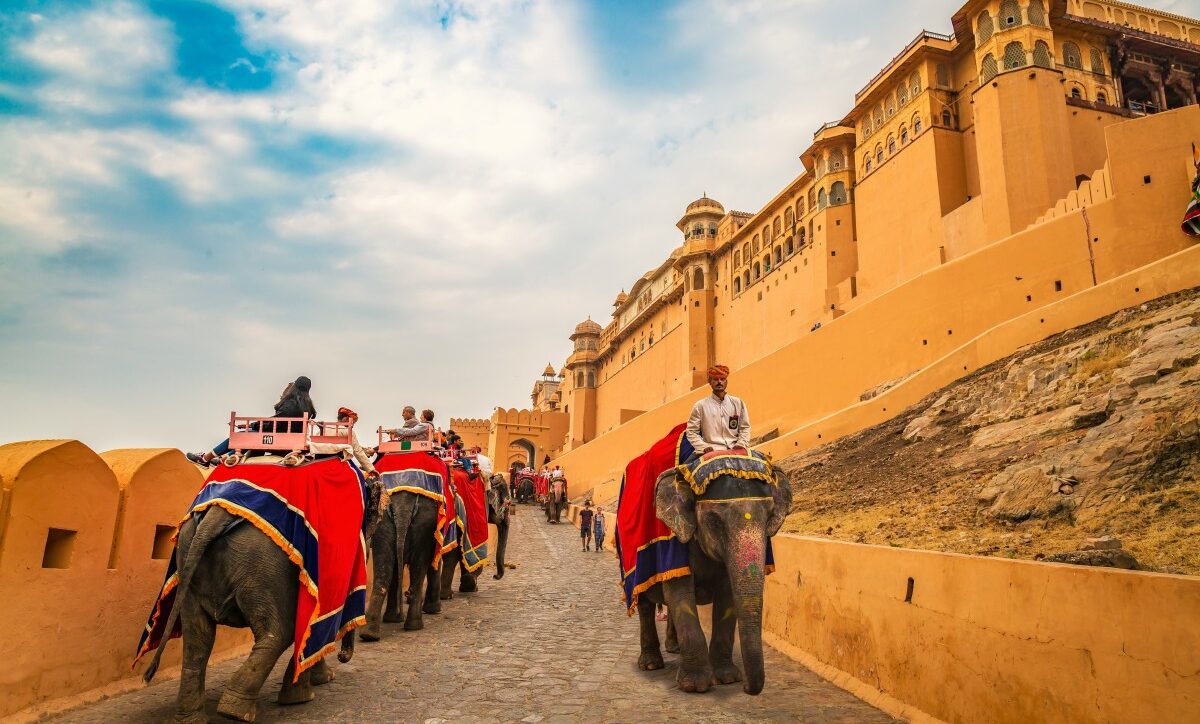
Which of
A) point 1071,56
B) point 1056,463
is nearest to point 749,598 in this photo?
point 1056,463

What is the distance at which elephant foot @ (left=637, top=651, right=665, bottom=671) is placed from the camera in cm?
652

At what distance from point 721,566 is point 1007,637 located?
2.34 meters

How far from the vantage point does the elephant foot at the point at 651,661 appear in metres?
6.52

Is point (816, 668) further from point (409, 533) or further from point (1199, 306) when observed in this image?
point (1199, 306)

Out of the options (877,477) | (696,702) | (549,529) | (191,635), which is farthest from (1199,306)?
(549,529)

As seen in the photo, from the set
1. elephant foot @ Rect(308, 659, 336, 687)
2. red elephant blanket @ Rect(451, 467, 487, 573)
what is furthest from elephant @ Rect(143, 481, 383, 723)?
red elephant blanket @ Rect(451, 467, 487, 573)

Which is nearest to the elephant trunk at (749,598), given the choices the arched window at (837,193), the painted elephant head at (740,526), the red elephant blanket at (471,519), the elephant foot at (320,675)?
the painted elephant head at (740,526)

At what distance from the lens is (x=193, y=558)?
4.45 m

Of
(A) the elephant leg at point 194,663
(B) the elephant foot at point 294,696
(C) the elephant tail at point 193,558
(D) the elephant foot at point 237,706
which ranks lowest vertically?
(B) the elephant foot at point 294,696

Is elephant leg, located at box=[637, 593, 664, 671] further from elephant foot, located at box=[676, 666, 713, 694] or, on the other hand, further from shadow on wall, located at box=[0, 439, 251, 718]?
shadow on wall, located at box=[0, 439, 251, 718]

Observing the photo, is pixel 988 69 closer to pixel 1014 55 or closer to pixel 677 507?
pixel 1014 55

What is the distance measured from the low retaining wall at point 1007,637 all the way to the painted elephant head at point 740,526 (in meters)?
0.91

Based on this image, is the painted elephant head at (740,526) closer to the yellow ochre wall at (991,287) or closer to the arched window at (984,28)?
the yellow ochre wall at (991,287)

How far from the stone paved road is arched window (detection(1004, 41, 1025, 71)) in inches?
862
